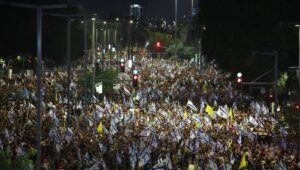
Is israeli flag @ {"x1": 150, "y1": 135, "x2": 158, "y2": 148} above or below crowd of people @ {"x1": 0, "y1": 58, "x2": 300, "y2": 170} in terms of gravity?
above

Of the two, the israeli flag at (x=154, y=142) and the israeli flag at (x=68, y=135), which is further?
the israeli flag at (x=68, y=135)

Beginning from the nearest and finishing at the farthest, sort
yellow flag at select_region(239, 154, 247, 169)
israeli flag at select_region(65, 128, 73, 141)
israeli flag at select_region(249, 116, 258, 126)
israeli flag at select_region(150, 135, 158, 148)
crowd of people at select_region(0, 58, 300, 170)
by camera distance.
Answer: yellow flag at select_region(239, 154, 247, 169) < crowd of people at select_region(0, 58, 300, 170) < israeli flag at select_region(150, 135, 158, 148) < israeli flag at select_region(65, 128, 73, 141) < israeli flag at select_region(249, 116, 258, 126)

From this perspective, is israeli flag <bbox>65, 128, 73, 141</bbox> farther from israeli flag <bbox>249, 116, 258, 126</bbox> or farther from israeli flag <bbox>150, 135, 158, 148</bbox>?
israeli flag <bbox>249, 116, 258, 126</bbox>

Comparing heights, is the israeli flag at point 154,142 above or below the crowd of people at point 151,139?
above

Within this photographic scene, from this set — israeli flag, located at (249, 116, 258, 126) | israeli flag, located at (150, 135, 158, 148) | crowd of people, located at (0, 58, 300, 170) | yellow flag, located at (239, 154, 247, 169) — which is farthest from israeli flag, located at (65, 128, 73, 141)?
israeli flag, located at (249, 116, 258, 126)

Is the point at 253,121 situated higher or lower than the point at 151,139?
lower

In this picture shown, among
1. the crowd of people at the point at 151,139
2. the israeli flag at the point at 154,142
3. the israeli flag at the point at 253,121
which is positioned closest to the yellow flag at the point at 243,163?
the crowd of people at the point at 151,139

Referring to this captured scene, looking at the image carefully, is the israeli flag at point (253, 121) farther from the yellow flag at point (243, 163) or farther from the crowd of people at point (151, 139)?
the yellow flag at point (243, 163)

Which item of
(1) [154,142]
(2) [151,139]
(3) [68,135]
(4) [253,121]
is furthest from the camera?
(4) [253,121]

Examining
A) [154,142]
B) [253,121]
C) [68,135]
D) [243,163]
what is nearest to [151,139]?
[154,142]

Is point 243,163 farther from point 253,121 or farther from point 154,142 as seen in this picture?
point 253,121

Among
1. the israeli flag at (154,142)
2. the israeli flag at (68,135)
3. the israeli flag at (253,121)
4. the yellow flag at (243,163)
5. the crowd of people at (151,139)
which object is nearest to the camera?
the yellow flag at (243,163)

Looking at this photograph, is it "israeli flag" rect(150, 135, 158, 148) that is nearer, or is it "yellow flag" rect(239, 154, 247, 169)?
"yellow flag" rect(239, 154, 247, 169)

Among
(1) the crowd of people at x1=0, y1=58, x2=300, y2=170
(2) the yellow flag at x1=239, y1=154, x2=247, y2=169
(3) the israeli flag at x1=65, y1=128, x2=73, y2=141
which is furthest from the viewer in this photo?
(3) the israeli flag at x1=65, y1=128, x2=73, y2=141
